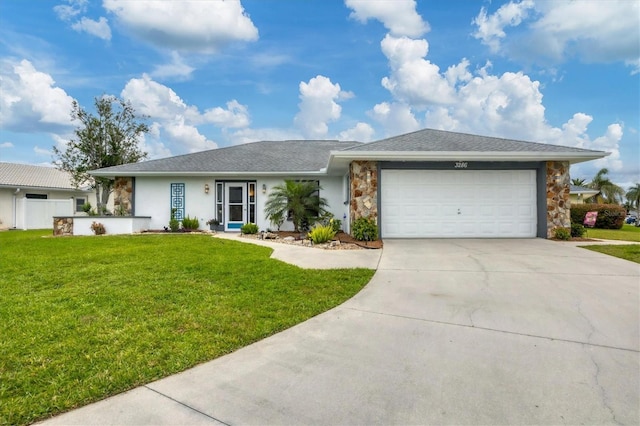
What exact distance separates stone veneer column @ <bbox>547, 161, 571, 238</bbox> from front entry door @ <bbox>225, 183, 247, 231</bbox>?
1116 centimetres

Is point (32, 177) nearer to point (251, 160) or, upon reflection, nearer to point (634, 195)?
point (251, 160)

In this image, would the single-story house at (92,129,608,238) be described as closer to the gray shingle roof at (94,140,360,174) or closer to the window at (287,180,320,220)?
the window at (287,180,320,220)

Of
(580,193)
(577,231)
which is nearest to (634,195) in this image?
(580,193)

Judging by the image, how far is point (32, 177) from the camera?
22.4m

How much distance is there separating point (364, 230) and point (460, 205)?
3.42 m

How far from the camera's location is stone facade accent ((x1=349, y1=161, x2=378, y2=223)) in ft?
34.9

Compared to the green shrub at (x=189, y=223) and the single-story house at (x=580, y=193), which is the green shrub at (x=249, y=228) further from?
the single-story house at (x=580, y=193)

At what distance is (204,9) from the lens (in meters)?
9.85

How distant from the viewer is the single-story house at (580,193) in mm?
25984

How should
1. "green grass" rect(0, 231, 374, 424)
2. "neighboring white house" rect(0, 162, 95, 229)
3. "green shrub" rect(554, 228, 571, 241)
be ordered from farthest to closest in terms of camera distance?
"neighboring white house" rect(0, 162, 95, 229), "green shrub" rect(554, 228, 571, 241), "green grass" rect(0, 231, 374, 424)

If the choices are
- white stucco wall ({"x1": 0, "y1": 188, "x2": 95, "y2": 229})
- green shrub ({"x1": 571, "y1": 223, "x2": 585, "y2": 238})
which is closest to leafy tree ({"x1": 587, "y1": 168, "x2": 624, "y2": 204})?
green shrub ({"x1": 571, "y1": 223, "x2": 585, "y2": 238})

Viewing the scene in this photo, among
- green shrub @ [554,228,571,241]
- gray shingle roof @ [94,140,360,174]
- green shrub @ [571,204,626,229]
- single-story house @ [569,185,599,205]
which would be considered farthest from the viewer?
single-story house @ [569,185,599,205]

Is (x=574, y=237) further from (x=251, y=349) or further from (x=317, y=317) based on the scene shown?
(x=251, y=349)

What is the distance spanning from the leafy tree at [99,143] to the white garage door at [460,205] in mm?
16936
